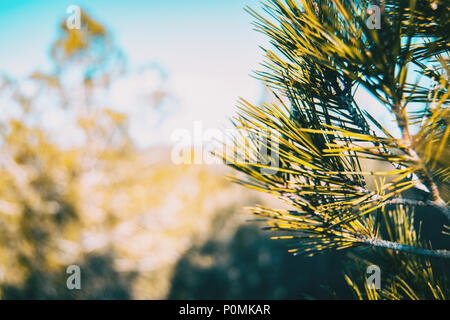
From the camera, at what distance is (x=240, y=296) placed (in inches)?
99.0

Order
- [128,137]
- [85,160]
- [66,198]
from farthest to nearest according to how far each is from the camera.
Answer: [128,137] → [85,160] → [66,198]

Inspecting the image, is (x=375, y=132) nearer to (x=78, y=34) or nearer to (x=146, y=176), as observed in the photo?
(x=146, y=176)

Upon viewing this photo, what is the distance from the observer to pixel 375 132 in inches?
16.6

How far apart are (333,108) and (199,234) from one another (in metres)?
3.12

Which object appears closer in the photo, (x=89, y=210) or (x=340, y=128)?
(x=340, y=128)

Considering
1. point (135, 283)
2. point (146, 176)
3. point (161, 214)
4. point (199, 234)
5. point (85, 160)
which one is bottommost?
point (135, 283)

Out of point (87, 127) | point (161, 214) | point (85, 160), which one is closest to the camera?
point (161, 214)

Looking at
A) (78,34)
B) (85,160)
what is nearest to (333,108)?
(85,160)

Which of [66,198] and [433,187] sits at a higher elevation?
[66,198]

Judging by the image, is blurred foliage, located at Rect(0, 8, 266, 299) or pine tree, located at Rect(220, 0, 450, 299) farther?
blurred foliage, located at Rect(0, 8, 266, 299)

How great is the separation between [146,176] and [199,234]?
2139mm

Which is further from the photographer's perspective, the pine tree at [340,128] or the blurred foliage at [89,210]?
the blurred foliage at [89,210]
